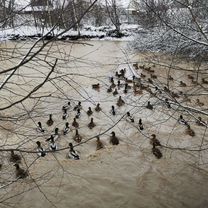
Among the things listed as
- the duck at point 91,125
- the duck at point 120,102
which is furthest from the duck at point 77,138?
the duck at point 120,102

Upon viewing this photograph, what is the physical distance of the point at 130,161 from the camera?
10500 mm

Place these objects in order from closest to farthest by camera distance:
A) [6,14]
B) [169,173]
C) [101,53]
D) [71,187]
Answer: [6,14]
[71,187]
[169,173]
[101,53]

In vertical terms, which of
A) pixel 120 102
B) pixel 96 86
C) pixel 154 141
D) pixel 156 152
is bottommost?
pixel 156 152

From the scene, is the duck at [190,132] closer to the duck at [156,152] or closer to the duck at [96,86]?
the duck at [156,152]

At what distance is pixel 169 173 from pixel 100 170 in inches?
67.3

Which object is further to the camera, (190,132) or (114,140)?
(190,132)

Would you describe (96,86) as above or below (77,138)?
above

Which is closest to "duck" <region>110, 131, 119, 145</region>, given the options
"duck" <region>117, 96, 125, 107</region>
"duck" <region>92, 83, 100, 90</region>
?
"duck" <region>117, 96, 125, 107</region>

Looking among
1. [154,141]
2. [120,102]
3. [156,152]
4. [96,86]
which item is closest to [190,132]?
[154,141]

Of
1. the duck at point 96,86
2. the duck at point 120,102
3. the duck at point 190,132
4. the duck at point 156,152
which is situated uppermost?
the duck at point 96,86

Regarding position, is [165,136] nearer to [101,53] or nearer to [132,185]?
[132,185]

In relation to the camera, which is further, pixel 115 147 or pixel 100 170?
pixel 115 147

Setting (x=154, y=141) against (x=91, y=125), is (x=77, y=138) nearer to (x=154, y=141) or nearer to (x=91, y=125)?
(x=91, y=125)

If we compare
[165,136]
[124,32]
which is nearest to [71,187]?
[165,136]
